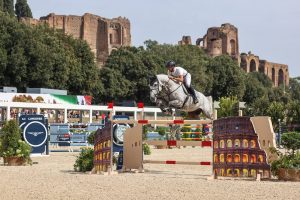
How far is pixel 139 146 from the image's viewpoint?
53.9 ft

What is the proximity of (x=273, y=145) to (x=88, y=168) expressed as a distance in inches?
182

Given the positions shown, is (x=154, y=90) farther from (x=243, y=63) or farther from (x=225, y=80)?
(x=243, y=63)

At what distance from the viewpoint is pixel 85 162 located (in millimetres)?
16234

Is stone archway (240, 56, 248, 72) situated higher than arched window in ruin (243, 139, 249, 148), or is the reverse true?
stone archway (240, 56, 248, 72)

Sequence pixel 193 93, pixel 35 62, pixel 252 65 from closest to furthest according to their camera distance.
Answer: pixel 193 93 → pixel 35 62 → pixel 252 65

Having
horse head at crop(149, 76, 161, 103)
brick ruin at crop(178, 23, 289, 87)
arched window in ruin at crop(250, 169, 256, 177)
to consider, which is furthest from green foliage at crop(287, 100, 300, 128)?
brick ruin at crop(178, 23, 289, 87)

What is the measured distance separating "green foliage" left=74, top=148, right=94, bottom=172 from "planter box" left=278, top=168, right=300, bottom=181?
16.1ft

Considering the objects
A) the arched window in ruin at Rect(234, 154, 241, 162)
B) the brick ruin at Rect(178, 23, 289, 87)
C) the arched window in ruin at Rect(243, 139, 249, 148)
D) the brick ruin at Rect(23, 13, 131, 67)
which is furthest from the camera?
the brick ruin at Rect(178, 23, 289, 87)

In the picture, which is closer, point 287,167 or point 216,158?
point 287,167

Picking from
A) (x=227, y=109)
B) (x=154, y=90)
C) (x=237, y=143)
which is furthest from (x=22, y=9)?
(x=237, y=143)

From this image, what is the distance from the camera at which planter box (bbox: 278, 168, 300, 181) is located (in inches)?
538

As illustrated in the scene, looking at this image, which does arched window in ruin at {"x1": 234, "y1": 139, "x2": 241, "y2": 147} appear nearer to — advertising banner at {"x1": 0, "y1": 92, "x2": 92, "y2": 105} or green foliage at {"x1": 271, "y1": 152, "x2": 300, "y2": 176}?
green foliage at {"x1": 271, "y1": 152, "x2": 300, "y2": 176}

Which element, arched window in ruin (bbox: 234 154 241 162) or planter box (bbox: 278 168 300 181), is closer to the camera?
planter box (bbox: 278 168 300 181)

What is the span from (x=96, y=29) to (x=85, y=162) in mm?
120359
